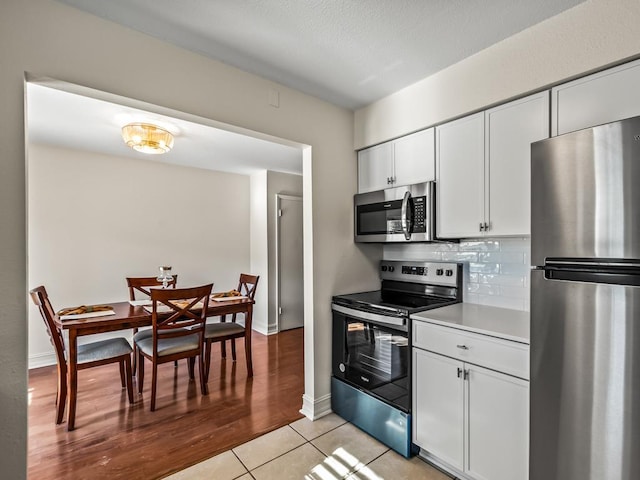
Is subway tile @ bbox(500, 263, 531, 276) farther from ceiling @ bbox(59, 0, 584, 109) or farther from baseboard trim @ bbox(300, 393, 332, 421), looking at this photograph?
baseboard trim @ bbox(300, 393, 332, 421)

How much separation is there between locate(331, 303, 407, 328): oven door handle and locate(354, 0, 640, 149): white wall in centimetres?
134

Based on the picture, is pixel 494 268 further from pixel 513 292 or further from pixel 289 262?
pixel 289 262

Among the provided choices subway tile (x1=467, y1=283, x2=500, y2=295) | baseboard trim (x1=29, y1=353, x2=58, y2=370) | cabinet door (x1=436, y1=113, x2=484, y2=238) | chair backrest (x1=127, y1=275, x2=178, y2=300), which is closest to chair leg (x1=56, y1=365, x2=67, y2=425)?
chair backrest (x1=127, y1=275, x2=178, y2=300)

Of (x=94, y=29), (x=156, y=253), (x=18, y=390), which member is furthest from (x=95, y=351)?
(x=94, y=29)

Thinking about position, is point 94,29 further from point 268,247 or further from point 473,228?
point 268,247

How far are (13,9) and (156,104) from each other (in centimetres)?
62

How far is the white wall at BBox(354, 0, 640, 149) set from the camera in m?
1.46

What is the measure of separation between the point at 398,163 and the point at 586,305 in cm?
155

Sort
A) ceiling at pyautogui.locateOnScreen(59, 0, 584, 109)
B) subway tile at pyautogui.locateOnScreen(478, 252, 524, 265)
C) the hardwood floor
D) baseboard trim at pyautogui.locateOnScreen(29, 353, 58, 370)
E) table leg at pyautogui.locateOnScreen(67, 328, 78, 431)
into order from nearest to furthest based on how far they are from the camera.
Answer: ceiling at pyautogui.locateOnScreen(59, 0, 584, 109) < the hardwood floor < subway tile at pyautogui.locateOnScreen(478, 252, 524, 265) < table leg at pyautogui.locateOnScreen(67, 328, 78, 431) < baseboard trim at pyautogui.locateOnScreen(29, 353, 58, 370)

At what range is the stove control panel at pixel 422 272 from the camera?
2.35m

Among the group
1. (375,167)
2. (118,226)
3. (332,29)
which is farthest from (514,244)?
(118,226)

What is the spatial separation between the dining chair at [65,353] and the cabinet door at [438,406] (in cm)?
227

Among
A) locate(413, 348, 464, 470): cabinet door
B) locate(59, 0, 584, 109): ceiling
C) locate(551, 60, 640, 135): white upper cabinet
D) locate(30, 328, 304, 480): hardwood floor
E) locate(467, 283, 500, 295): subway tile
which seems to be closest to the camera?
locate(551, 60, 640, 135): white upper cabinet

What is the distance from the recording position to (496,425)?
5.21 ft
